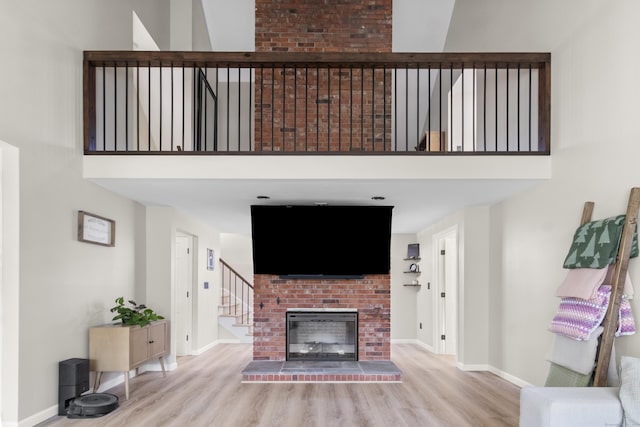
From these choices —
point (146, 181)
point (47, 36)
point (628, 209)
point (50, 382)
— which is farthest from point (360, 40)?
point (50, 382)

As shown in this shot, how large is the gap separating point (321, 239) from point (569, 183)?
3005mm

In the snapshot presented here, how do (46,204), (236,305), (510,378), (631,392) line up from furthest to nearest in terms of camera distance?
1. (236,305)
2. (510,378)
3. (46,204)
4. (631,392)

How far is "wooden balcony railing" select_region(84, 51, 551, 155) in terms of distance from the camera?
542 cm

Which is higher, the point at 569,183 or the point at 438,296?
the point at 569,183

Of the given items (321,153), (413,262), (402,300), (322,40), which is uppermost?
(322,40)

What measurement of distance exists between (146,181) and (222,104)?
5385 millimetres

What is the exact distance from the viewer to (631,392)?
3223 mm

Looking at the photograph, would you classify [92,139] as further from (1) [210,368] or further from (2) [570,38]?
(2) [570,38]

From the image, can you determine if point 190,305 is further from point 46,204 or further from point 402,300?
point 46,204

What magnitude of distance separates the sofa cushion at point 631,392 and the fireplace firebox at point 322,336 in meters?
4.17

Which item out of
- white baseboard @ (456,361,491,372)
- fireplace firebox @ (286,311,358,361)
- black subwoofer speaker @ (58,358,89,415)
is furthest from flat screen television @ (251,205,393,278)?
black subwoofer speaker @ (58,358,89,415)

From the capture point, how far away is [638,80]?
3826mm

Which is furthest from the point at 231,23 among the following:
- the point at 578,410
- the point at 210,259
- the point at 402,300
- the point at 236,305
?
the point at 578,410

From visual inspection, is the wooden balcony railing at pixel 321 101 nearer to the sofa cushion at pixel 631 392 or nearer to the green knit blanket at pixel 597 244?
the green knit blanket at pixel 597 244
